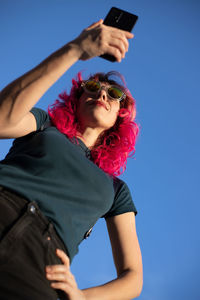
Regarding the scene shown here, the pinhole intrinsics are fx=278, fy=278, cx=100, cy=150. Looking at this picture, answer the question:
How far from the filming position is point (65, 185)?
179 centimetres

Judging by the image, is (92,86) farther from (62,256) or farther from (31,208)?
(62,256)

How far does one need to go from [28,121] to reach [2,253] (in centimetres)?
89

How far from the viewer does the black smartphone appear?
1.54 m

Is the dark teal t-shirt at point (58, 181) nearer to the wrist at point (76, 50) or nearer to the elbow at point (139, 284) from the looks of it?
the elbow at point (139, 284)

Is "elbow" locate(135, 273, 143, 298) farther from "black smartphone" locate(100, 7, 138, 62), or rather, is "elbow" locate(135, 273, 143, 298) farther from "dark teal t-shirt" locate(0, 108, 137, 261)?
"black smartphone" locate(100, 7, 138, 62)

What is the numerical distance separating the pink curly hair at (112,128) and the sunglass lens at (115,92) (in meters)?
0.15

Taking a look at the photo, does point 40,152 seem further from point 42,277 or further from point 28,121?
point 42,277

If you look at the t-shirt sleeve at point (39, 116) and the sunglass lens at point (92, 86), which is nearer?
the t-shirt sleeve at point (39, 116)

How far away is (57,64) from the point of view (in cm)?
138

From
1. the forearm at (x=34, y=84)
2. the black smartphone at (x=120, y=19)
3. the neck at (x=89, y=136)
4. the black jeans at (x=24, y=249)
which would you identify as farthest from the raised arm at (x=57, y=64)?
the neck at (x=89, y=136)

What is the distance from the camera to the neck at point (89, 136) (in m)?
2.44

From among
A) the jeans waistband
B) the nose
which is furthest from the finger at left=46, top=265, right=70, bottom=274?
the nose

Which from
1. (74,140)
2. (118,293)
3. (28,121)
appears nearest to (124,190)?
(74,140)

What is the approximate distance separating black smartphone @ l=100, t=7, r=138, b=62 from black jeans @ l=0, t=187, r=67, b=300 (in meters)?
1.10
